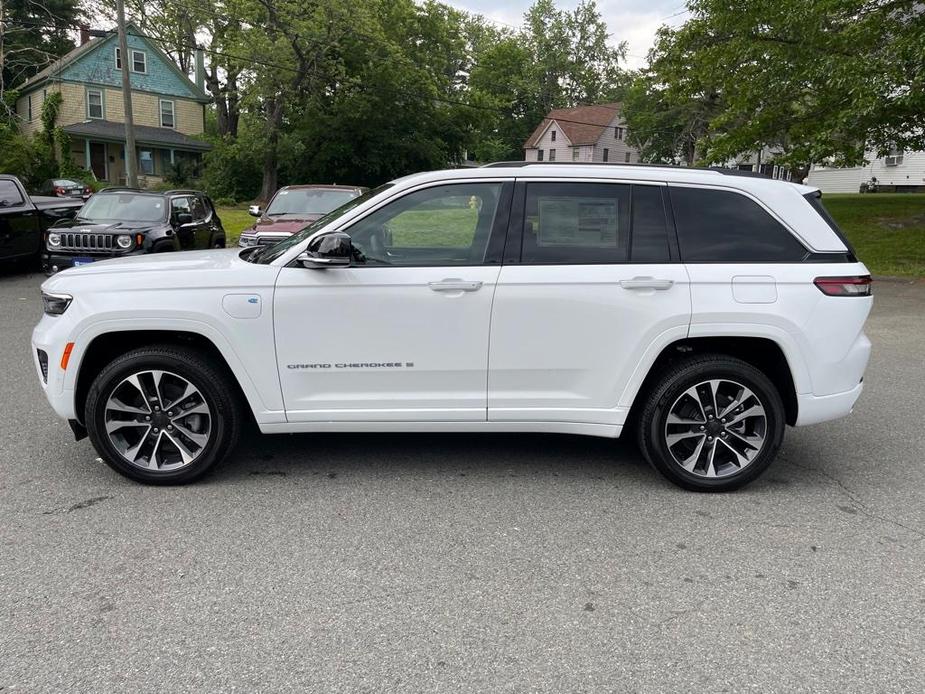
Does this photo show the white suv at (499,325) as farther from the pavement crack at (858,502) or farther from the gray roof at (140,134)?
the gray roof at (140,134)

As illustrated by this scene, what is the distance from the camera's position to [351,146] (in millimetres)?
38781

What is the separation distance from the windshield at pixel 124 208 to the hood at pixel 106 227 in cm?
28

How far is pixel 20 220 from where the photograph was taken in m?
12.3

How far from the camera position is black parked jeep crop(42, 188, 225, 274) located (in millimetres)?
10672

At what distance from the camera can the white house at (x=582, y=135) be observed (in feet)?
226

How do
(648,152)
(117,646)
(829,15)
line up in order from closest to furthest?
(117,646) < (829,15) < (648,152)

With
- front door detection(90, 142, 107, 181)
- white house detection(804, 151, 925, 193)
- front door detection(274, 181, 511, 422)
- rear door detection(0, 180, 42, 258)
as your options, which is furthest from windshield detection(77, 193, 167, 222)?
white house detection(804, 151, 925, 193)

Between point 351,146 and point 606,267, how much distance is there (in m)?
36.7

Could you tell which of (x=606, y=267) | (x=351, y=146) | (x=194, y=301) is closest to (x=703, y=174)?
(x=606, y=267)

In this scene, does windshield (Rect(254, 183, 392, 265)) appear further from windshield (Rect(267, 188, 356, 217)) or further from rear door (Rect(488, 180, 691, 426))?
windshield (Rect(267, 188, 356, 217))

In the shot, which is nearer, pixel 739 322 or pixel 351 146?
pixel 739 322

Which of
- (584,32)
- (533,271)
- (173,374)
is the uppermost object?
(584,32)

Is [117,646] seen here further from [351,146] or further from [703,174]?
[351,146]

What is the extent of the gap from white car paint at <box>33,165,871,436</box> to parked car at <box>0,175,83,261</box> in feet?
31.2
